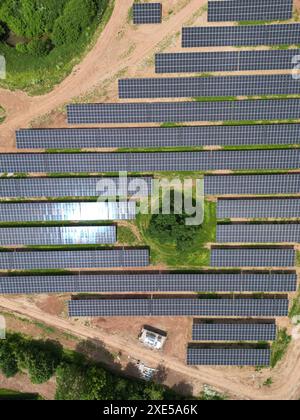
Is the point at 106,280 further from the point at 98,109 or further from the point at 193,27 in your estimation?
the point at 193,27

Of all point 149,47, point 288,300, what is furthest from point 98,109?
point 288,300

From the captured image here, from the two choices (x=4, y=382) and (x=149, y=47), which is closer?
(x=149, y=47)

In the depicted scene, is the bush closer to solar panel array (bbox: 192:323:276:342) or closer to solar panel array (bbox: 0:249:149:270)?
solar panel array (bbox: 0:249:149:270)

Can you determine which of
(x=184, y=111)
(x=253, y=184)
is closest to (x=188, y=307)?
(x=253, y=184)

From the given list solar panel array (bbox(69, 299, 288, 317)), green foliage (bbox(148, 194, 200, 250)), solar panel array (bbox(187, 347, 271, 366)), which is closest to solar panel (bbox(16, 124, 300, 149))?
green foliage (bbox(148, 194, 200, 250))

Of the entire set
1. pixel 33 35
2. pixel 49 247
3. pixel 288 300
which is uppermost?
pixel 33 35
